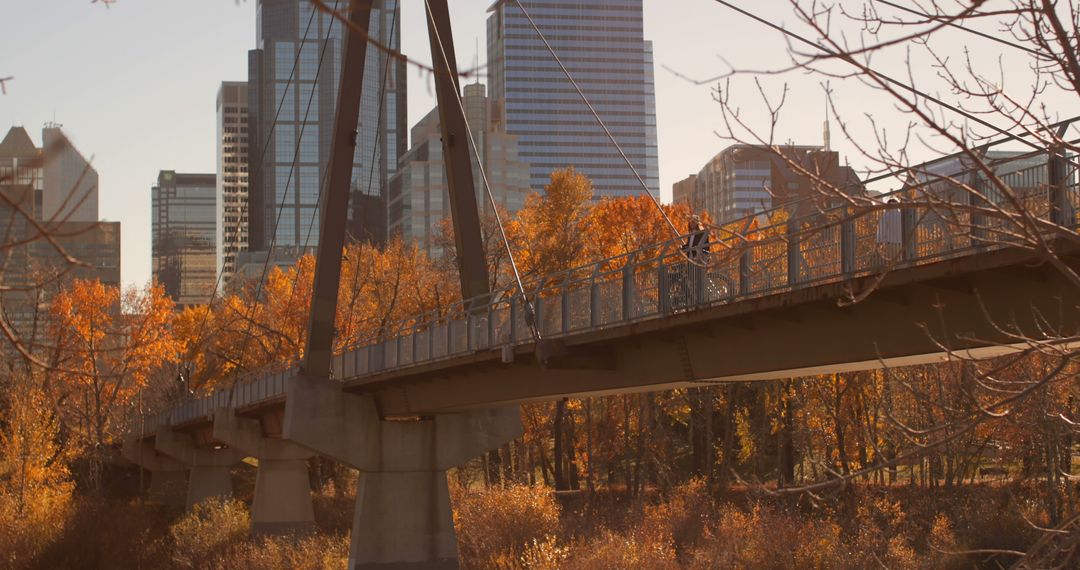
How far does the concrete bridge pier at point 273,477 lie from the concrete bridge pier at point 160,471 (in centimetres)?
2518

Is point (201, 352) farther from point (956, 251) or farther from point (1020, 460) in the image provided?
point (956, 251)

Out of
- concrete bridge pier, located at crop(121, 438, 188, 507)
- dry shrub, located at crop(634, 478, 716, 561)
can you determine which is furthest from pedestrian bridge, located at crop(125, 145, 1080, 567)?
concrete bridge pier, located at crop(121, 438, 188, 507)

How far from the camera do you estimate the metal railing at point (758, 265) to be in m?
13.9

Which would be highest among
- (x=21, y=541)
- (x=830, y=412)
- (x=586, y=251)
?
(x=586, y=251)

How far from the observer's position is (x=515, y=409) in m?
36.6

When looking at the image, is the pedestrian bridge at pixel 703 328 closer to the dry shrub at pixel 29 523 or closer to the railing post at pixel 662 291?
the railing post at pixel 662 291

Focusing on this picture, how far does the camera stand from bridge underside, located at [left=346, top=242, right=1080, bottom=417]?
15.8 meters

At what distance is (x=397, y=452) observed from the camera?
36250 mm

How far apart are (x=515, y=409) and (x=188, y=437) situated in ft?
113

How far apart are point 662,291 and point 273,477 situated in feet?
99.0

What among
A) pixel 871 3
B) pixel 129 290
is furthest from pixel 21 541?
pixel 871 3

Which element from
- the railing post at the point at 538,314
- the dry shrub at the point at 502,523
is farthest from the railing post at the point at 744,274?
the dry shrub at the point at 502,523

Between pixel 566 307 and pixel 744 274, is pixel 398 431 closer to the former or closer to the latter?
pixel 566 307

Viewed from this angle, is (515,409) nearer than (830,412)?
Yes
